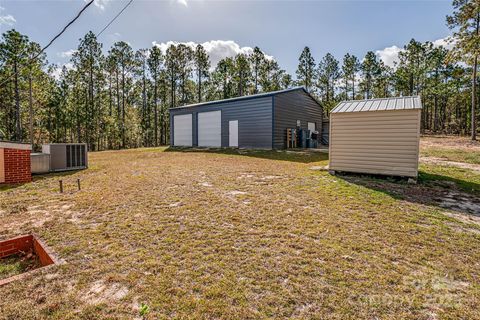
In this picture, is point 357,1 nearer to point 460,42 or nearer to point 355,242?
point 460,42

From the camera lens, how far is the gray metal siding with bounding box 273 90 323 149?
48.6 feet

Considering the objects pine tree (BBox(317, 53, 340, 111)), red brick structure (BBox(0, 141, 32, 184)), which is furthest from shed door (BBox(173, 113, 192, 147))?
pine tree (BBox(317, 53, 340, 111))

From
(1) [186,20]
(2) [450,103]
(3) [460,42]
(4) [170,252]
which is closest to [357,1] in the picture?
(3) [460,42]

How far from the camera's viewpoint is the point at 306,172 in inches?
297

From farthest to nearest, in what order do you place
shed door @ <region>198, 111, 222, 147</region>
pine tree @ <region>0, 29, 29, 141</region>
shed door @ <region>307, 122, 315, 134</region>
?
shed door @ <region>307, 122, 315, 134</region>
shed door @ <region>198, 111, 222, 147</region>
pine tree @ <region>0, 29, 29, 141</region>

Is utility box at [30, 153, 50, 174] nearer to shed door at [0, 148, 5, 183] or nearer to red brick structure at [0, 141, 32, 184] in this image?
red brick structure at [0, 141, 32, 184]

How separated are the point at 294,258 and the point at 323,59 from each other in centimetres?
3605

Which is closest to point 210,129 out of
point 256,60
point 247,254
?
point 247,254

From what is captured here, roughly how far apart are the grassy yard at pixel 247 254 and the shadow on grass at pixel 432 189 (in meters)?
0.07

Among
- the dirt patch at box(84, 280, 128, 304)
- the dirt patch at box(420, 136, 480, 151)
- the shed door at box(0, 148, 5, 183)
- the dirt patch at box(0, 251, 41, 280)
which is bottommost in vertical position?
the dirt patch at box(0, 251, 41, 280)

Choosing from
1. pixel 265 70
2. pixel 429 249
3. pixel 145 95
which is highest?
pixel 265 70

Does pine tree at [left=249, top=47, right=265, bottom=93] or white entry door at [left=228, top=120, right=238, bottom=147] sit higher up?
pine tree at [left=249, top=47, right=265, bottom=93]

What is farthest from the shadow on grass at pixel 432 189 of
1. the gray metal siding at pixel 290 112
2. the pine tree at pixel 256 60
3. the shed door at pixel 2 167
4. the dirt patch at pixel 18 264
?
the pine tree at pixel 256 60

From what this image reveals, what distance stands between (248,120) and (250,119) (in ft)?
0.55
